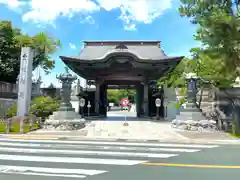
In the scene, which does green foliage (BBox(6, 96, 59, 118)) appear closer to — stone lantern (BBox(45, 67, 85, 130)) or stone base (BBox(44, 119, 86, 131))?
stone lantern (BBox(45, 67, 85, 130))

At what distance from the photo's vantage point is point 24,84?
18875mm

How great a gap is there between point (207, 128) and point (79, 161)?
1046 centimetres

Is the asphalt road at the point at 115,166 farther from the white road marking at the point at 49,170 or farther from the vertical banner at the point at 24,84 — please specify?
the vertical banner at the point at 24,84

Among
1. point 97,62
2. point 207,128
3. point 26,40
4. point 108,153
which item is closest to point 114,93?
point 26,40

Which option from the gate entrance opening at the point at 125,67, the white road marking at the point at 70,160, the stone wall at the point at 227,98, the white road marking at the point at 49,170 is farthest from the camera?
the gate entrance opening at the point at 125,67

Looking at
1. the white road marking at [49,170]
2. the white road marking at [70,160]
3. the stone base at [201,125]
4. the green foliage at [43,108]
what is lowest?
the white road marking at [70,160]

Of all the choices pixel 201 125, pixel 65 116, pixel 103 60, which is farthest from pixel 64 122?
pixel 103 60

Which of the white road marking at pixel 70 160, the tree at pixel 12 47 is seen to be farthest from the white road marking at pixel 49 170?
the tree at pixel 12 47

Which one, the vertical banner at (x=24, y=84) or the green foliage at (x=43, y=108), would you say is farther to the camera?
the green foliage at (x=43, y=108)

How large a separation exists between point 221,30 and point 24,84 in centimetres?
1500

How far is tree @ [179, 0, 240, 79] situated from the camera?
41.3 ft

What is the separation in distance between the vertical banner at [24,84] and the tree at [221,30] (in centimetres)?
1305

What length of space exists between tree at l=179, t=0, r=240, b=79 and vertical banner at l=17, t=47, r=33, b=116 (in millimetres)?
13052

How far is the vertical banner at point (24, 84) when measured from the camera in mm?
18484
